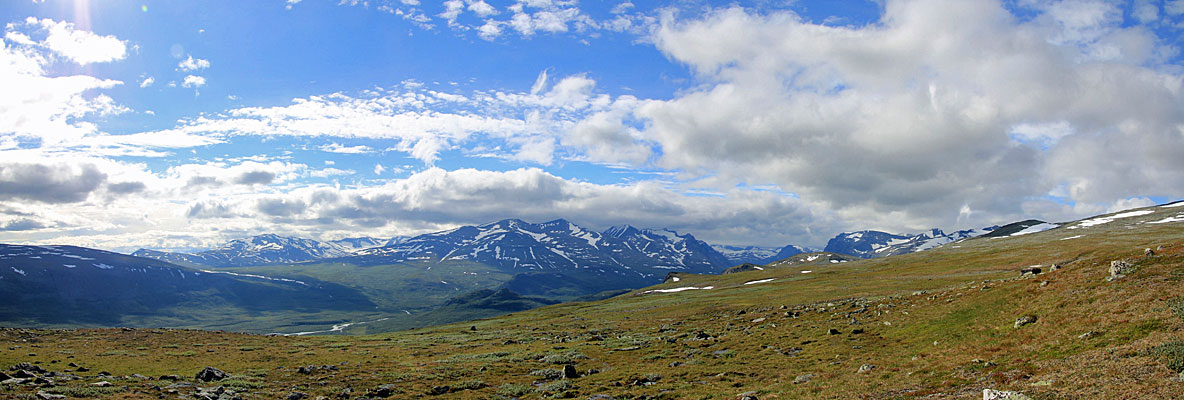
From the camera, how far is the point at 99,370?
42.4 metres

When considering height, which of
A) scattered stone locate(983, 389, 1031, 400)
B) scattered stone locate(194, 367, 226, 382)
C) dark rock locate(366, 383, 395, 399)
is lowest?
dark rock locate(366, 383, 395, 399)

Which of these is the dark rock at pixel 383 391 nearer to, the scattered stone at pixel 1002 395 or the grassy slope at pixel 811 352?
the grassy slope at pixel 811 352

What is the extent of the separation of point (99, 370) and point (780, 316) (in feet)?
224

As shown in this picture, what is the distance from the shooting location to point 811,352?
1617 inches

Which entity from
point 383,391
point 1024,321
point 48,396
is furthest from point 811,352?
point 48,396

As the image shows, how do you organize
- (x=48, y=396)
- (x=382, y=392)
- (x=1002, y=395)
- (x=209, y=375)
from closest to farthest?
(x=1002, y=395)
(x=48, y=396)
(x=382, y=392)
(x=209, y=375)

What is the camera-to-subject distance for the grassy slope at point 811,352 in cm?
2325

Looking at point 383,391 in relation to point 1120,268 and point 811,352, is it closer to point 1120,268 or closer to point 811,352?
point 811,352

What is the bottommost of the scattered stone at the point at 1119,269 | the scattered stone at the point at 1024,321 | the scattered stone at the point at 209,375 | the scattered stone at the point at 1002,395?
the scattered stone at the point at 209,375

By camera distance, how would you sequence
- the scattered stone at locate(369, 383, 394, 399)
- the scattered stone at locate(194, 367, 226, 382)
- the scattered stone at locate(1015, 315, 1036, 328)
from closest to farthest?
1. the scattered stone at locate(1015, 315, 1036, 328)
2. the scattered stone at locate(369, 383, 394, 399)
3. the scattered stone at locate(194, 367, 226, 382)

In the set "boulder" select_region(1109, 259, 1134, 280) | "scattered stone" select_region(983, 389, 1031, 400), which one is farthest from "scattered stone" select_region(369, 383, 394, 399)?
"boulder" select_region(1109, 259, 1134, 280)

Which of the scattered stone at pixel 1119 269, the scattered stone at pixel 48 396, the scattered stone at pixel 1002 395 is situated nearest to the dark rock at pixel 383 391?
the scattered stone at pixel 48 396

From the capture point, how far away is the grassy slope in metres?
23.2

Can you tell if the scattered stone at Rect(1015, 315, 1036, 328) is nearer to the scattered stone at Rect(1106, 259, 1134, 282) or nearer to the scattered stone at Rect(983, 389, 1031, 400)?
the scattered stone at Rect(1106, 259, 1134, 282)
